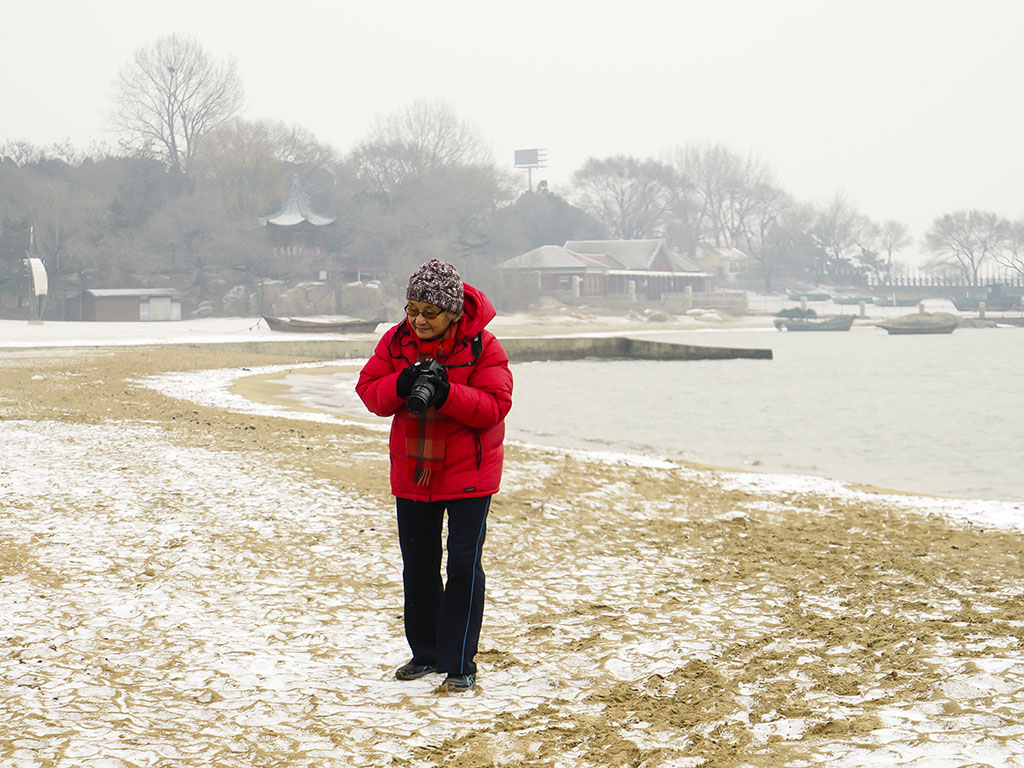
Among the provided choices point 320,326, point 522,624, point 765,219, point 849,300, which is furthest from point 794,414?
point 765,219

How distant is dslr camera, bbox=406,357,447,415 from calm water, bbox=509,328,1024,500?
1044cm

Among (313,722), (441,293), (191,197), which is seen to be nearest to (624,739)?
(313,722)

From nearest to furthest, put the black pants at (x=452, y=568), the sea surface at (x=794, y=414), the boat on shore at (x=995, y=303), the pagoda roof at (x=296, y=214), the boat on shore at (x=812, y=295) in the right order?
the black pants at (x=452, y=568)
the sea surface at (x=794, y=414)
the pagoda roof at (x=296, y=214)
the boat on shore at (x=995, y=303)
the boat on shore at (x=812, y=295)

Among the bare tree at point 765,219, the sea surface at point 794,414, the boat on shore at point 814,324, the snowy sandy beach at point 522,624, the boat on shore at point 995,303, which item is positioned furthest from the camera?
the bare tree at point 765,219

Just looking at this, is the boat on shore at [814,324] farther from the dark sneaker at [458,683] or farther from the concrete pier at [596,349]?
the dark sneaker at [458,683]

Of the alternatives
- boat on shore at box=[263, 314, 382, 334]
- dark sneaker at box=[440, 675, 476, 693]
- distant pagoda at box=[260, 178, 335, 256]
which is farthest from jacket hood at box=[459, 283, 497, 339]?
distant pagoda at box=[260, 178, 335, 256]

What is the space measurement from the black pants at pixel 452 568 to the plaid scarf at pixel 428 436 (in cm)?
16

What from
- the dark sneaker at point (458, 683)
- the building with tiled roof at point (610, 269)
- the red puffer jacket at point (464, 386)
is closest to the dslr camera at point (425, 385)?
the red puffer jacket at point (464, 386)

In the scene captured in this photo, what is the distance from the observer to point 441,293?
3.73 meters

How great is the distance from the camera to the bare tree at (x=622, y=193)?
118062mm

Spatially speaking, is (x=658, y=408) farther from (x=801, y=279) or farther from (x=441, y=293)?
(x=801, y=279)

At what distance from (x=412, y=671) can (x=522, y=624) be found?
1.01 meters

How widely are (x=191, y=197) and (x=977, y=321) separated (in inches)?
2839

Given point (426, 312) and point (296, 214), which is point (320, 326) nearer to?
point (296, 214)
